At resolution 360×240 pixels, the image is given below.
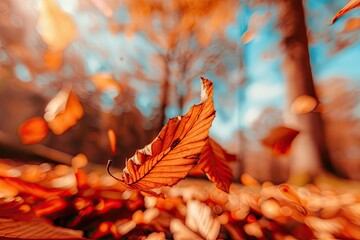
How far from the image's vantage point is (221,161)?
0.78 m

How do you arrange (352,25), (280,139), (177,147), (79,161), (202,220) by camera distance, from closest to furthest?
(177,147) < (202,220) < (352,25) < (280,139) < (79,161)

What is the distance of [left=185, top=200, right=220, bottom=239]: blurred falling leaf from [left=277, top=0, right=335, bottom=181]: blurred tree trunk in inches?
14.3

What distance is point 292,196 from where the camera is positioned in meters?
0.68

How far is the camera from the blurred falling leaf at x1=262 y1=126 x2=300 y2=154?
865mm

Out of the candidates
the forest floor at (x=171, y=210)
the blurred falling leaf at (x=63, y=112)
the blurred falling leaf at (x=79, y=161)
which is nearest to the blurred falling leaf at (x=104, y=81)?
the blurred falling leaf at (x=63, y=112)

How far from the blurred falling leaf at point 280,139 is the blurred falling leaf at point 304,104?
75 millimetres

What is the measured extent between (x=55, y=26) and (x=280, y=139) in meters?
0.99

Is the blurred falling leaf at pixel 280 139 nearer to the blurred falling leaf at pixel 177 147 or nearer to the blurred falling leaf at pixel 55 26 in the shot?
the blurred falling leaf at pixel 177 147

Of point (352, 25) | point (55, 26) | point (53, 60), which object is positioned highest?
point (55, 26)

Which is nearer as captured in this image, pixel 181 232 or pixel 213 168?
pixel 181 232

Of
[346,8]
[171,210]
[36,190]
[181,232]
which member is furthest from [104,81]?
[346,8]

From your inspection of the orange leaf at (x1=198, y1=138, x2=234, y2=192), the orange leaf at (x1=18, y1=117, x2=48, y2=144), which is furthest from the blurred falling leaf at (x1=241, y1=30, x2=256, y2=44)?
the orange leaf at (x1=18, y1=117, x2=48, y2=144)

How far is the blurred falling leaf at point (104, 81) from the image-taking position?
1.12 metres

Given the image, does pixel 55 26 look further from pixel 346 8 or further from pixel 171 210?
pixel 346 8
